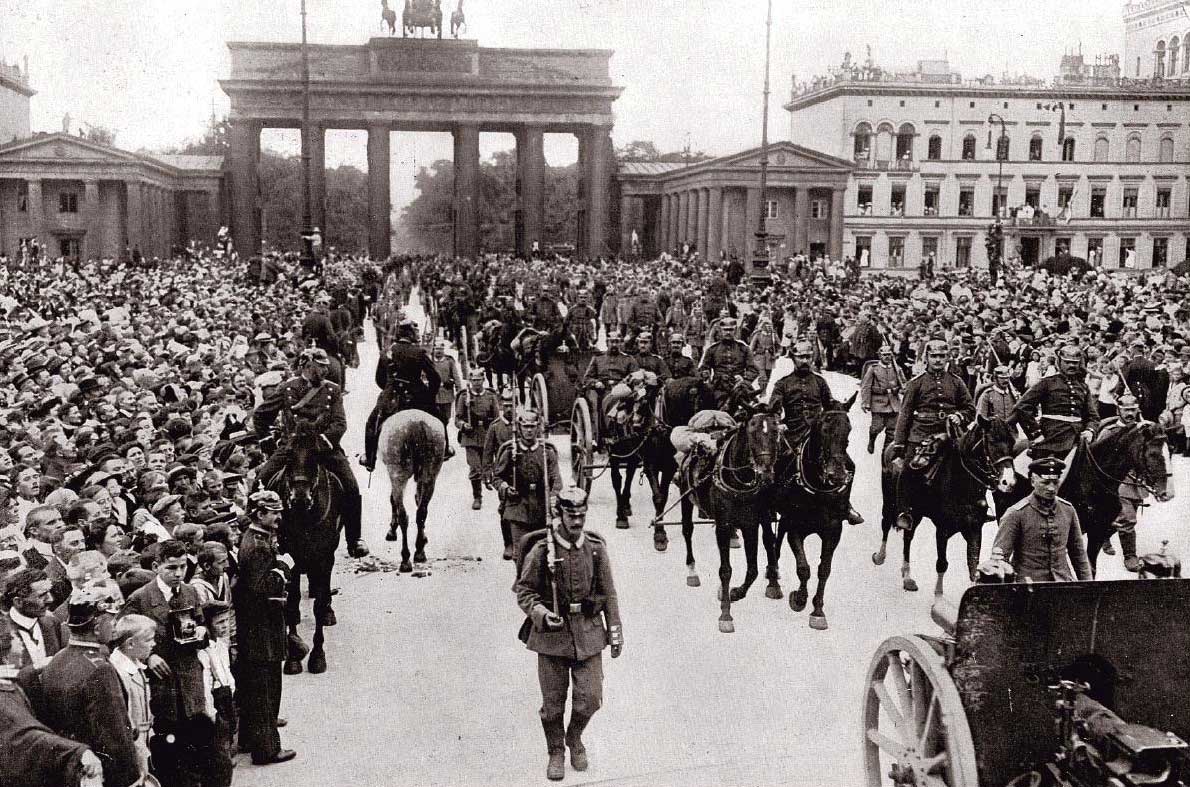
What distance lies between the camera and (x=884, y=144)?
79.8m

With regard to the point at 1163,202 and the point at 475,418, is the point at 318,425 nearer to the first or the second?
the point at 475,418

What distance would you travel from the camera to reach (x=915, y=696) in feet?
19.5

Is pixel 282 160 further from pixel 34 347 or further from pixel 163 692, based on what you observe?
pixel 163 692

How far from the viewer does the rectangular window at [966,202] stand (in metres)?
81.2

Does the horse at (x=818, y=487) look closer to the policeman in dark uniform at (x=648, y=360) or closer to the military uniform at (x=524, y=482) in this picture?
the military uniform at (x=524, y=482)

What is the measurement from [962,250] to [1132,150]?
12969 millimetres

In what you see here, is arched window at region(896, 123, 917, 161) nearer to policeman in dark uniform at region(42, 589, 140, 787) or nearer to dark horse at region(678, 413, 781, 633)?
dark horse at region(678, 413, 781, 633)

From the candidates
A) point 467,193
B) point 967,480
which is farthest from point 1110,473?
point 467,193

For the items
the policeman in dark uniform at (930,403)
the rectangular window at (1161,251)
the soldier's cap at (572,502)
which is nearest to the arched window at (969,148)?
the rectangular window at (1161,251)

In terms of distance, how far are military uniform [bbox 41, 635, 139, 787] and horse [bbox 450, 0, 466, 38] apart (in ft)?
231

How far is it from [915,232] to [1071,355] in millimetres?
71518

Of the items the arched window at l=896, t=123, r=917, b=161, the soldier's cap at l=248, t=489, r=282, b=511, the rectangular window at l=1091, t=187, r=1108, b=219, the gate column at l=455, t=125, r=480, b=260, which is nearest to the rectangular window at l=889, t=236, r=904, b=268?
the arched window at l=896, t=123, r=917, b=161

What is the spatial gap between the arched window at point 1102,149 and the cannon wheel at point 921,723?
82668 millimetres

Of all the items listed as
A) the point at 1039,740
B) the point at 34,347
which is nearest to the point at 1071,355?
the point at 1039,740
